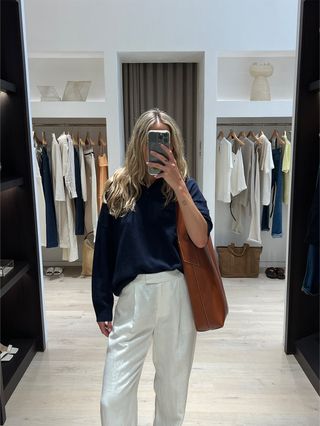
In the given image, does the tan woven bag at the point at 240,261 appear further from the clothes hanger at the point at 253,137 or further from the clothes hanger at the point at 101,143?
the clothes hanger at the point at 101,143

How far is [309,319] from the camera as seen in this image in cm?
246

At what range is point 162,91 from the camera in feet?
13.9

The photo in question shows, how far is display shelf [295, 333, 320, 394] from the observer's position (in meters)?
2.10

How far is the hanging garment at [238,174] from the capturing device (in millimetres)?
3555

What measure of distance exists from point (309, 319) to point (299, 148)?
1.08 metres

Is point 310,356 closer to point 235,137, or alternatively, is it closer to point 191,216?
point 191,216

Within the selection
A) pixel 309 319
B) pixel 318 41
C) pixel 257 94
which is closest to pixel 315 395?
pixel 309 319

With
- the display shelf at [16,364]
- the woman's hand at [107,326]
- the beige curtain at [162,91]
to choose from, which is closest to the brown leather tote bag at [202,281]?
the woman's hand at [107,326]

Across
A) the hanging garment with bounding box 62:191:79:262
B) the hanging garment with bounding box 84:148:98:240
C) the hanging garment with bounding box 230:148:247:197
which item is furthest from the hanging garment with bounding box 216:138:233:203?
the hanging garment with bounding box 62:191:79:262

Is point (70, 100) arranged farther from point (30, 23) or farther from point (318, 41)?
point (318, 41)

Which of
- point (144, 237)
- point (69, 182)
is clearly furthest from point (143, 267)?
point (69, 182)

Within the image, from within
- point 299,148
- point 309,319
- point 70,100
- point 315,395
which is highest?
point 70,100

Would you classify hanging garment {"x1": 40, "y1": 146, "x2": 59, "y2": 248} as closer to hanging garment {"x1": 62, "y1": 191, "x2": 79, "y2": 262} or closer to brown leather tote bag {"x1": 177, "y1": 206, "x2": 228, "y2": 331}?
hanging garment {"x1": 62, "y1": 191, "x2": 79, "y2": 262}

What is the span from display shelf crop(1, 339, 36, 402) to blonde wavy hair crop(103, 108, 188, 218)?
1306 mm
